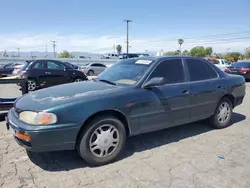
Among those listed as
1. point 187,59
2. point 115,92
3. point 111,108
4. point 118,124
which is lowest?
point 118,124

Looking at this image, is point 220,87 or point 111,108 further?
point 220,87

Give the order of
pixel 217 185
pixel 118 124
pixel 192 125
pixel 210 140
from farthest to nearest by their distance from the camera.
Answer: pixel 192 125 < pixel 210 140 < pixel 118 124 < pixel 217 185

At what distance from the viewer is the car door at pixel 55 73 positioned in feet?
35.0

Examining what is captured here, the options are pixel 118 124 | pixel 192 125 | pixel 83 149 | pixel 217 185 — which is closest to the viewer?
pixel 217 185

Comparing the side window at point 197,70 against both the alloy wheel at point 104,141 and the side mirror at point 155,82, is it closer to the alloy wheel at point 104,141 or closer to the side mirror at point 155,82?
the side mirror at point 155,82

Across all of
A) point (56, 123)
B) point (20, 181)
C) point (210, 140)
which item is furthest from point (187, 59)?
point (20, 181)

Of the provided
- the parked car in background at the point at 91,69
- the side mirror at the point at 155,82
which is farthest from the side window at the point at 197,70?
the parked car in background at the point at 91,69

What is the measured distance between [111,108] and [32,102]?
1139 millimetres

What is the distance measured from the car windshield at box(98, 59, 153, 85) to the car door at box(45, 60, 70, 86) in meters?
6.75

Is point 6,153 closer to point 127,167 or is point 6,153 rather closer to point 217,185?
point 127,167

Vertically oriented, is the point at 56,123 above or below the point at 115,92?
below

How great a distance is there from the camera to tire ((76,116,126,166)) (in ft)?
10.2

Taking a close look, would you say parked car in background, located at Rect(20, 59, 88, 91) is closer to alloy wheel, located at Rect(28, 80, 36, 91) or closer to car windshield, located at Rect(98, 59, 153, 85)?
alloy wheel, located at Rect(28, 80, 36, 91)

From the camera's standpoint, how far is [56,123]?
2.90 metres
